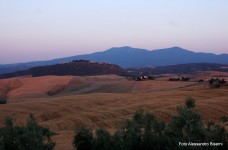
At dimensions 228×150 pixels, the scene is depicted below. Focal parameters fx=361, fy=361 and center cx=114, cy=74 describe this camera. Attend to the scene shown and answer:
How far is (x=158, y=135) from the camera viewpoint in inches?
659

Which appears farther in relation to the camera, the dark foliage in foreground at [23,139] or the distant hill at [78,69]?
the distant hill at [78,69]

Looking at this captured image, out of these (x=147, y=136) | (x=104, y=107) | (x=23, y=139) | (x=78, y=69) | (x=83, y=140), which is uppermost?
(x=78, y=69)

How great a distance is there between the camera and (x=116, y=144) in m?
17.2

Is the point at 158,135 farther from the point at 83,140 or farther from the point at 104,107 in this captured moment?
the point at 104,107

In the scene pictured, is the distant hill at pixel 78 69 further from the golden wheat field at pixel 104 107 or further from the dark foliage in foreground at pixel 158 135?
the dark foliage in foreground at pixel 158 135

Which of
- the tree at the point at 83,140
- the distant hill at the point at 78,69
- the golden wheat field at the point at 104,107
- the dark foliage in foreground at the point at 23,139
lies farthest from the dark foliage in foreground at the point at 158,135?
the distant hill at the point at 78,69

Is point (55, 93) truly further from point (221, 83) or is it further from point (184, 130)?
point (184, 130)

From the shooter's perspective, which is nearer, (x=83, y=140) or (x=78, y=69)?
(x=83, y=140)

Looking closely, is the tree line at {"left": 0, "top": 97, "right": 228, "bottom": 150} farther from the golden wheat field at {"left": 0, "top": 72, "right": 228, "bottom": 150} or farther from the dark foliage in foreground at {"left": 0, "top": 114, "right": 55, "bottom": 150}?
the golden wheat field at {"left": 0, "top": 72, "right": 228, "bottom": 150}

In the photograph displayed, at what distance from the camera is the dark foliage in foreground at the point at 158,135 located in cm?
1392

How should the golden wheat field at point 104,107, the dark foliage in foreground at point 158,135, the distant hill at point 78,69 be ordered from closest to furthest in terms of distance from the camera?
the dark foliage in foreground at point 158,135
the golden wheat field at point 104,107
the distant hill at point 78,69

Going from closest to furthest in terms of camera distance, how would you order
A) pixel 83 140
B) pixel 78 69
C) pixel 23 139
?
pixel 23 139 → pixel 83 140 → pixel 78 69

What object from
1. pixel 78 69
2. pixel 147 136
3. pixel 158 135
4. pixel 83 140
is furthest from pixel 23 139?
pixel 78 69

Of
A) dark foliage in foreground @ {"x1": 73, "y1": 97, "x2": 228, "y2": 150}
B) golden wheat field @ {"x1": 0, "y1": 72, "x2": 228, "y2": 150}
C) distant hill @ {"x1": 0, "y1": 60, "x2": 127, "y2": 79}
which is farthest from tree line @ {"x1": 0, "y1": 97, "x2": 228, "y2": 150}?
distant hill @ {"x1": 0, "y1": 60, "x2": 127, "y2": 79}
